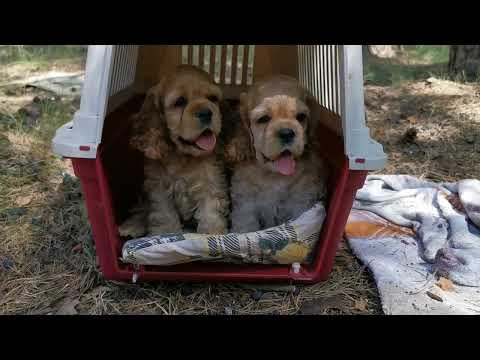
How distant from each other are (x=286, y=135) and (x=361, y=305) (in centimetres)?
93

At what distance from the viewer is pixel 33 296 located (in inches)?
91.2

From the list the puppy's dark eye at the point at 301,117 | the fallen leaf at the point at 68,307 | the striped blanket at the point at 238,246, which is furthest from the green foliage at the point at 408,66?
the fallen leaf at the point at 68,307

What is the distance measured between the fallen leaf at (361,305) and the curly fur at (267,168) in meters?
0.57

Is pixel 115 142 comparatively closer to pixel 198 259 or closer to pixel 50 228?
pixel 50 228

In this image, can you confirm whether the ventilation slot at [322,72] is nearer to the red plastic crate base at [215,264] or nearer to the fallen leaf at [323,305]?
the red plastic crate base at [215,264]

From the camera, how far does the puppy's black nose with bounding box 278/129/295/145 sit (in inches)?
89.0

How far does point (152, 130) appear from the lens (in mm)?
2482

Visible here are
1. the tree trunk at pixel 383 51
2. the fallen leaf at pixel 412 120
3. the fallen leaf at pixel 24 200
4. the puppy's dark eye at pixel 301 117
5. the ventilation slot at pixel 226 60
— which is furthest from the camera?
the tree trunk at pixel 383 51

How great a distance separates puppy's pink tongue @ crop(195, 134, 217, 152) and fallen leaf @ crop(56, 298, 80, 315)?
101 centimetres

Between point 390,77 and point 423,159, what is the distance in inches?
109

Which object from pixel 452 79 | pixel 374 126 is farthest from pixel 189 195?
pixel 452 79

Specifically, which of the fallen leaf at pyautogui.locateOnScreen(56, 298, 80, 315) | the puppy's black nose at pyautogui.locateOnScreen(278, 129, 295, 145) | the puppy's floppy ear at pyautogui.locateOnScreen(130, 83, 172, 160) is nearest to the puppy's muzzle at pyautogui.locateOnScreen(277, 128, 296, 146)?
the puppy's black nose at pyautogui.locateOnScreen(278, 129, 295, 145)

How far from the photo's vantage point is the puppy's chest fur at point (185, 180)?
102 inches

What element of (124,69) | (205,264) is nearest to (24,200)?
(124,69)
